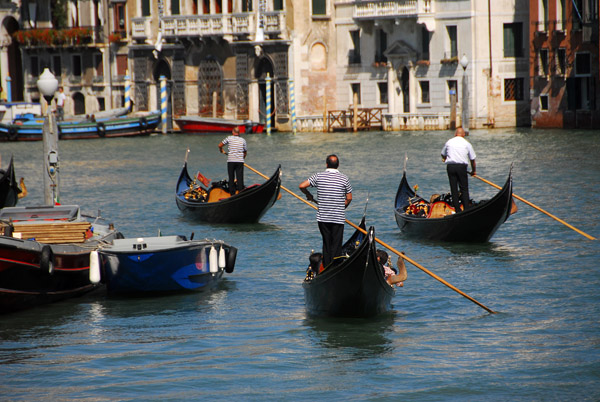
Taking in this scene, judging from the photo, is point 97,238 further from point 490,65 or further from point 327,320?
point 490,65

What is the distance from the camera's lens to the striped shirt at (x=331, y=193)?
771cm

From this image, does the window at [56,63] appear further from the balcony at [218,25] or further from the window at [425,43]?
the window at [425,43]

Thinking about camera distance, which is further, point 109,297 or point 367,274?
point 109,297

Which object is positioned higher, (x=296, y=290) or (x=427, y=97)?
(x=427, y=97)

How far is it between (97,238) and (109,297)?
24.2 inches

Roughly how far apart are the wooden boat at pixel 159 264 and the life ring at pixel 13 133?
885 inches

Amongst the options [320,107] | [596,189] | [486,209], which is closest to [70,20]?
[320,107]

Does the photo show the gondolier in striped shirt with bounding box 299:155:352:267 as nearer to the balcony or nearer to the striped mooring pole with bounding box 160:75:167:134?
the balcony

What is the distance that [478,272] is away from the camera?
388 inches

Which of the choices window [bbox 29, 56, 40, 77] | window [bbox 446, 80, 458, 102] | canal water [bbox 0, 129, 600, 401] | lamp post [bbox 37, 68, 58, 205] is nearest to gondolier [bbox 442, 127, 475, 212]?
canal water [bbox 0, 129, 600, 401]

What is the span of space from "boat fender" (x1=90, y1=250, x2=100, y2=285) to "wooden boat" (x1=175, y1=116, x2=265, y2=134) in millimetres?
21721

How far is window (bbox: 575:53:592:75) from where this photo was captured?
2658 centimetres

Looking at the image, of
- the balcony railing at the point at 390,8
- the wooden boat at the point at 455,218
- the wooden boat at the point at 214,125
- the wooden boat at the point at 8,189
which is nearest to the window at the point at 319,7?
the balcony railing at the point at 390,8

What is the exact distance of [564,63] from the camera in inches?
1069
